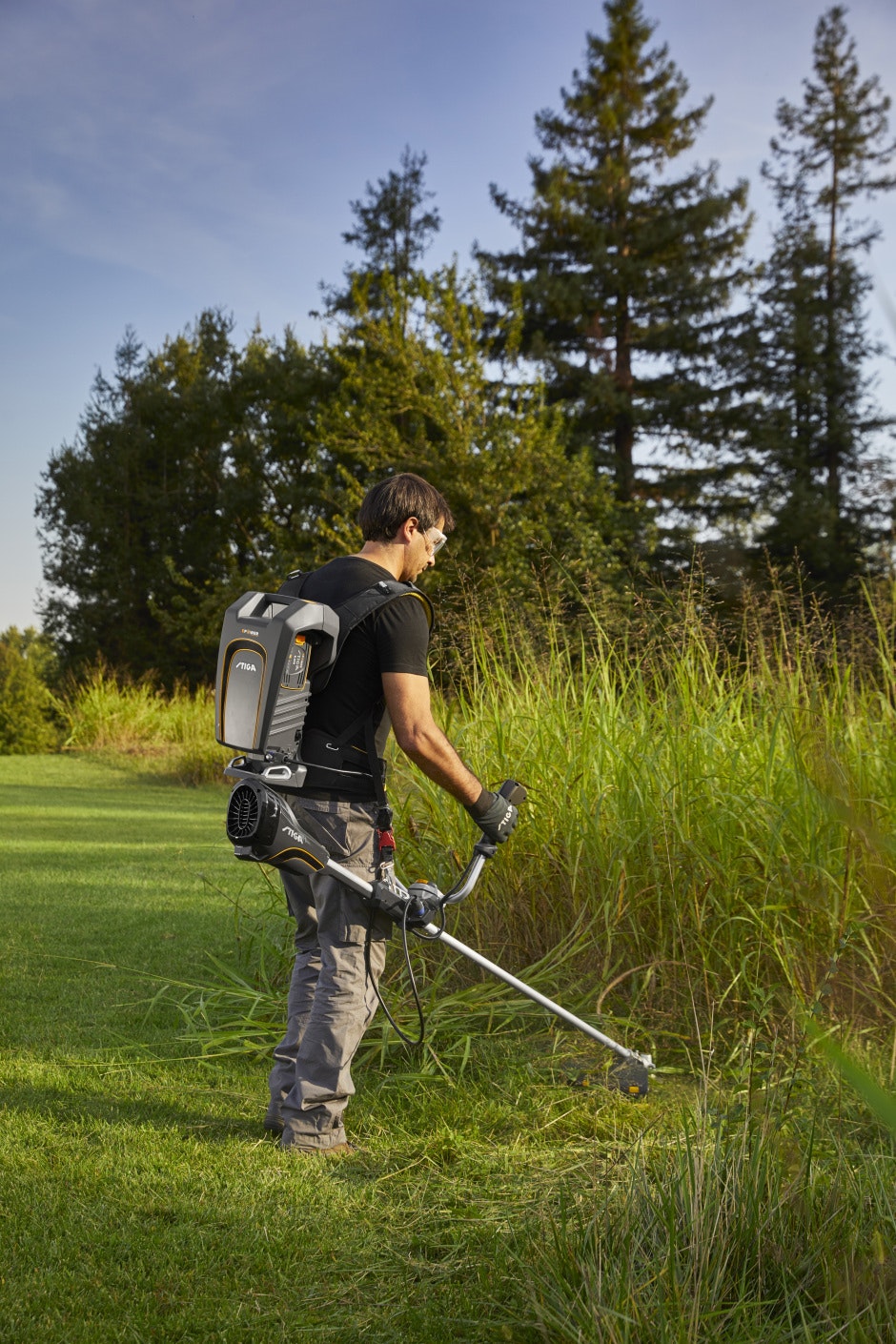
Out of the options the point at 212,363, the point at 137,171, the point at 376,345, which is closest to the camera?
the point at 137,171

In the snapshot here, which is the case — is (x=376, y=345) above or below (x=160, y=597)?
above

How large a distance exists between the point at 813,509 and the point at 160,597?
1654 cm

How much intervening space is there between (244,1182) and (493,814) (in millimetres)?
1283

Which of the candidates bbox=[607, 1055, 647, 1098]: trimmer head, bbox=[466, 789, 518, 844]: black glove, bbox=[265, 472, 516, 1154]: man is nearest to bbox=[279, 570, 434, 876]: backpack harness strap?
bbox=[265, 472, 516, 1154]: man

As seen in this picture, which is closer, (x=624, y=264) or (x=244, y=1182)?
(x=244, y=1182)

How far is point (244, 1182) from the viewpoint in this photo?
3.23 metres

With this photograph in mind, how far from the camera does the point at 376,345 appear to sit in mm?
23766

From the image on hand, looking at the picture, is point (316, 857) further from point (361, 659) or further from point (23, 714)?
point (23, 714)

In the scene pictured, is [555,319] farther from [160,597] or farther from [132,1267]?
[132,1267]

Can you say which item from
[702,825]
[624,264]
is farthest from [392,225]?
[702,825]

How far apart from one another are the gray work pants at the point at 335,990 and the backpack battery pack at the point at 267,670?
36cm

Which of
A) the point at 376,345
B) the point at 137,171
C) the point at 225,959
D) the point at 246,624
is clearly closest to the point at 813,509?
the point at 376,345

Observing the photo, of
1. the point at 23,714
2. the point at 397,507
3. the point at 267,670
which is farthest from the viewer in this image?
the point at 23,714

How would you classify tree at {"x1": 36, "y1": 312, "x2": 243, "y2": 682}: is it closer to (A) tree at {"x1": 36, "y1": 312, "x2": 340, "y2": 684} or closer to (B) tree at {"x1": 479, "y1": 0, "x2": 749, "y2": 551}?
(A) tree at {"x1": 36, "y1": 312, "x2": 340, "y2": 684}
